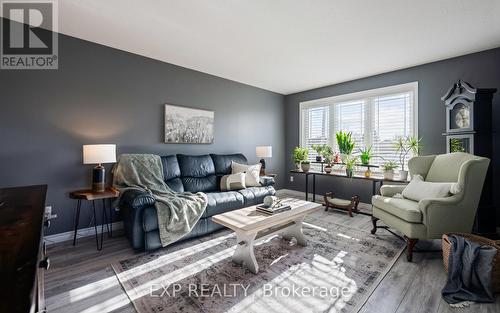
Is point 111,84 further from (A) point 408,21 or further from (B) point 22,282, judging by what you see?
(A) point 408,21

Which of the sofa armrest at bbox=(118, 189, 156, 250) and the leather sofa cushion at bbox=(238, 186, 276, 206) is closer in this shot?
the sofa armrest at bbox=(118, 189, 156, 250)

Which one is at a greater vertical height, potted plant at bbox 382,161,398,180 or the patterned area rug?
potted plant at bbox 382,161,398,180

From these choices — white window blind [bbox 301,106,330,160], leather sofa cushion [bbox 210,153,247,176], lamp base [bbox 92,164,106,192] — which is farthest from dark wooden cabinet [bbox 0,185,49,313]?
white window blind [bbox 301,106,330,160]

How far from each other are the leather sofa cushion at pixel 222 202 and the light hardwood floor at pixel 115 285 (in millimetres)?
1017

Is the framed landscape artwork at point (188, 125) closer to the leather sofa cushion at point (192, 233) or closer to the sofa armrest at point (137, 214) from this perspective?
the sofa armrest at point (137, 214)

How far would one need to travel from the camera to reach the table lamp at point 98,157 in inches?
104

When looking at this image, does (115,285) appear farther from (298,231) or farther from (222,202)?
(298,231)

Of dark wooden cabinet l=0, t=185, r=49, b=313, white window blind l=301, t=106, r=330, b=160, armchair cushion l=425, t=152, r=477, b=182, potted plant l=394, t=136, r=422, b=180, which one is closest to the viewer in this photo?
dark wooden cabinet l=0, t=185, r=49, b=313

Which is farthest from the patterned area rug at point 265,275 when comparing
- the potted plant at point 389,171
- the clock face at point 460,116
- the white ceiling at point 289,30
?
the white ceiling at point 289,30

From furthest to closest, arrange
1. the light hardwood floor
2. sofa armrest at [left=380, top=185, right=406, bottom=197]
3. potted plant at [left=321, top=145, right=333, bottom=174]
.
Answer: potted plant at [left=321, top=145, right=333, bottom=174] → sofa armrest at [left=380, top=185, right=406, bottom=197] → the light hardwood floor

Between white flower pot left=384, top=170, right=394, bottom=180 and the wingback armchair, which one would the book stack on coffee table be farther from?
white flower pot left=384, top=170, right=394, bottom=180

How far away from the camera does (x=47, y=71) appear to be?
2748 mm

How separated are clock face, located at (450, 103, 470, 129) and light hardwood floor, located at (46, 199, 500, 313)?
1635mm

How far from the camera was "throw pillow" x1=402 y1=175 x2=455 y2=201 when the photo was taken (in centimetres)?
253
